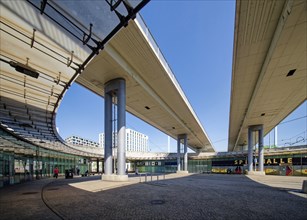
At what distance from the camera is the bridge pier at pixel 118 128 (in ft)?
57.2

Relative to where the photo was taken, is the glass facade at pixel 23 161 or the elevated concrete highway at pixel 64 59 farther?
the glass facade at pixel 23 161

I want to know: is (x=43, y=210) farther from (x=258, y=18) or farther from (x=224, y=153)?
(x=224, y=153)

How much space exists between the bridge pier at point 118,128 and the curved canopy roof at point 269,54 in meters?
10.3

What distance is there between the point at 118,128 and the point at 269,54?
44.1 feet

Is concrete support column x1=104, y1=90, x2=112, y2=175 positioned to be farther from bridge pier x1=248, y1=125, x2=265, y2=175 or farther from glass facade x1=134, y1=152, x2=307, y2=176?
glass facade x1=134, y1=152, x2=307, y2=176

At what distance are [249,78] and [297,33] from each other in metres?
6.84

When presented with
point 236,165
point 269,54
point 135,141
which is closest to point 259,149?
point 236,165

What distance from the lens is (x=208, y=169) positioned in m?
55.2

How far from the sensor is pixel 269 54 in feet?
43.2

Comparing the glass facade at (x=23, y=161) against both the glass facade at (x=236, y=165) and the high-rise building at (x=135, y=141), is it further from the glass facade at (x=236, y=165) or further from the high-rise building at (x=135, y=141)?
the high-rise building at (x=135, y=141)

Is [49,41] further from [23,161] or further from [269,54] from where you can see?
[23,161]

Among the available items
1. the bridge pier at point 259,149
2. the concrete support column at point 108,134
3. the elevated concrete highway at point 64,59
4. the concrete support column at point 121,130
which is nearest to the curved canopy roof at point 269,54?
the elevated concrete highway at point 64,59

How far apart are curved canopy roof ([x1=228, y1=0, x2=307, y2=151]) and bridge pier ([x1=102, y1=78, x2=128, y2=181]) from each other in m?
10.3

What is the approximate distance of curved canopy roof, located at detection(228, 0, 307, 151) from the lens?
9539 millimetres
